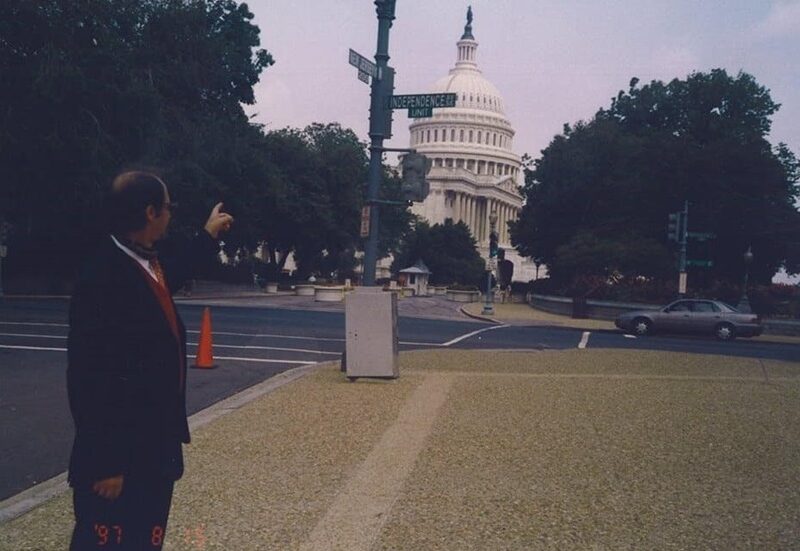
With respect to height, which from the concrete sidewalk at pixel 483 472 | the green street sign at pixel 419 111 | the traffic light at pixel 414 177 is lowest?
the concrete sidewalk at pixel 483 472

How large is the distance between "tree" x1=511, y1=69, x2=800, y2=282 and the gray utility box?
120 feet

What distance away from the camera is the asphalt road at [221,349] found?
27.4 ft

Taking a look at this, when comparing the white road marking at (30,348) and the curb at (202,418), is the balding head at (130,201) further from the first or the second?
the white road marking at (30,348)

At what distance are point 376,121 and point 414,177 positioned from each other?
1126 mm

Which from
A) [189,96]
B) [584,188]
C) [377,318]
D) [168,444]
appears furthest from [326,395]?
[584,188]

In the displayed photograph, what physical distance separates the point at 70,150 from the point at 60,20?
428 cm

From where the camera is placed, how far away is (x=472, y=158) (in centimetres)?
14062

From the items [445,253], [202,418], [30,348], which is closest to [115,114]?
[30,348]

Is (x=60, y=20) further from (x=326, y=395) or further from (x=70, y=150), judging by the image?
(x=326, y=395)

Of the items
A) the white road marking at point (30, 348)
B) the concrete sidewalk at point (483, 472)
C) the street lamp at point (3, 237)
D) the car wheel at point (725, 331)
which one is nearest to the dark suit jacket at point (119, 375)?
the concrete sidewalk at point (483, 472)

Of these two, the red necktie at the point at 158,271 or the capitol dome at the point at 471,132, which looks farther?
the capitol dome at the point at 471,132

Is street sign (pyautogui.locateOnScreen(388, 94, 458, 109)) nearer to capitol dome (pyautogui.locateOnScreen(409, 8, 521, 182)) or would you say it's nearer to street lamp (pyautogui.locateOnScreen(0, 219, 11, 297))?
street lamp (pyautogui.locateOnScreen(0, 219, 11, 297))

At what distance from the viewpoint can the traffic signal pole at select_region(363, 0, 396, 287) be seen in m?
14.1

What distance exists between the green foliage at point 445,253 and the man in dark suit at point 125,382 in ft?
294
